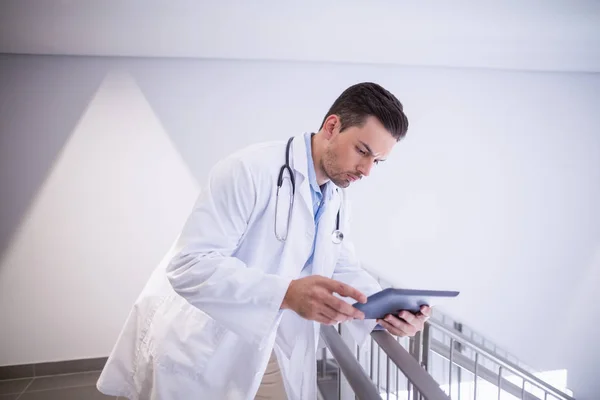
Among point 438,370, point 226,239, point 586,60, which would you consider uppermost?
point 586,60

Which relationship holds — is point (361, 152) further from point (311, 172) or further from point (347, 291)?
point (347, 291)

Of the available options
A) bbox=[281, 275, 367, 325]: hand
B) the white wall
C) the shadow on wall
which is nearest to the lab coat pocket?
bbox=[281, 275, 367, 325]: hand

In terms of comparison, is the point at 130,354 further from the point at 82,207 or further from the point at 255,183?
the point at 82,207

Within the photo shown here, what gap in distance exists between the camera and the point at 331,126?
129cm

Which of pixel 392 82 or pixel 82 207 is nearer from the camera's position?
pixel 82 207

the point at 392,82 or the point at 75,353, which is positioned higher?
the point at 392,82

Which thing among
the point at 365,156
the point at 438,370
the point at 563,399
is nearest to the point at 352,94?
→ the point at 365,156

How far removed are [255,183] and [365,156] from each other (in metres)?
0.39

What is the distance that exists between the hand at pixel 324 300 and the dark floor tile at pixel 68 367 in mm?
2782

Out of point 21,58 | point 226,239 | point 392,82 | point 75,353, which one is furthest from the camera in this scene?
point 392,82

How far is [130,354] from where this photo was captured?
1.28 m

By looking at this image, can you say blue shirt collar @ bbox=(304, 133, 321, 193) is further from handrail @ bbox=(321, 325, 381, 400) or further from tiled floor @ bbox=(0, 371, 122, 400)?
tiled floor @ bbox=(0, 371, 122, 400)

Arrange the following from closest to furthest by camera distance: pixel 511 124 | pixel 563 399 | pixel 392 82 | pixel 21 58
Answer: pixel 563 399, pixel 21 58, pixel 392 82, pixel 511 124

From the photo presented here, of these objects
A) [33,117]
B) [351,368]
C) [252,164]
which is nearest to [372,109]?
[252,164]
